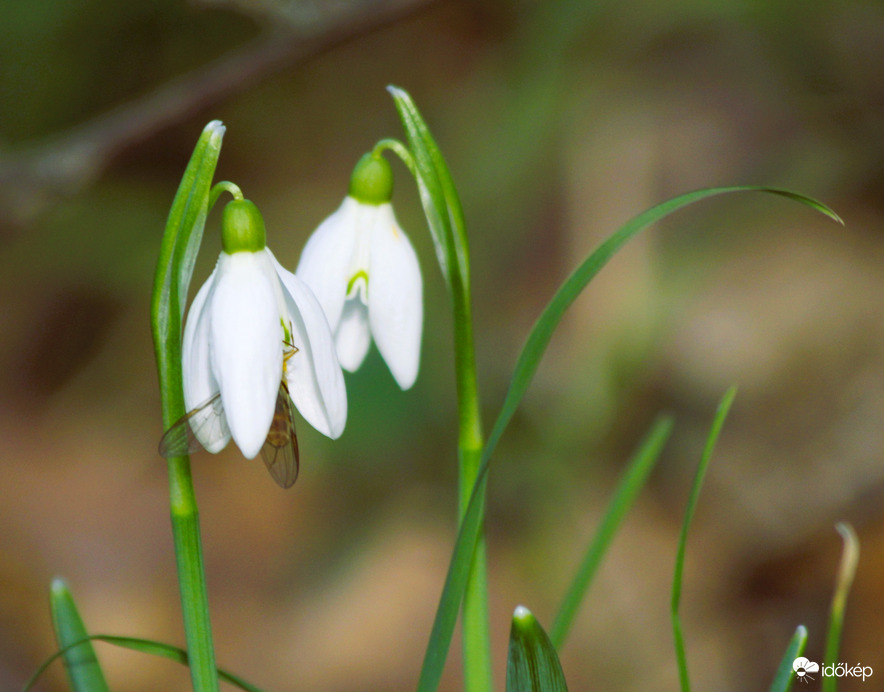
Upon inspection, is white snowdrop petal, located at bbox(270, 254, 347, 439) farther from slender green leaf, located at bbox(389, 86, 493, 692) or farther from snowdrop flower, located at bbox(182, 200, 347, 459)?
slender green leaf, located at bbox(389, 86, 493, 692)

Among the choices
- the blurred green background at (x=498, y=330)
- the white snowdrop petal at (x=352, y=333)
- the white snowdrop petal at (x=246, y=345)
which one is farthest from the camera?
the blurred green background at (x=498, y=330)

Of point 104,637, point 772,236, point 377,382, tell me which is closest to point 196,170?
point 104,637

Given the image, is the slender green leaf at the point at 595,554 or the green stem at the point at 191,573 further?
the slender green leaf at the point at 595,554

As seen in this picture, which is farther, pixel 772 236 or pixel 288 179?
pixel 288 179

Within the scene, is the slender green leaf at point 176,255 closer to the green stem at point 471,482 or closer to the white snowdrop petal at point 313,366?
the white snowdrop petal at point 313,366

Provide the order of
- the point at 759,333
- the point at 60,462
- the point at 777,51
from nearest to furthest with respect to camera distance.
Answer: the point at 759,333 → the point at 777,51 → the point at 60,462

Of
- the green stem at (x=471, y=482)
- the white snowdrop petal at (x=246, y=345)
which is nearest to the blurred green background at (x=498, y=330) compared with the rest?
the green stem at (x=471, y=482)

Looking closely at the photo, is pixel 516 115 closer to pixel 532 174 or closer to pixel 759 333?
pixel 532 174

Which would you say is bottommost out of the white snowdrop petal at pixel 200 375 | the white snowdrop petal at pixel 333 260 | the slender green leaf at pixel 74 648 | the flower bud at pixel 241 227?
the slender green leaf at pixel 74 648

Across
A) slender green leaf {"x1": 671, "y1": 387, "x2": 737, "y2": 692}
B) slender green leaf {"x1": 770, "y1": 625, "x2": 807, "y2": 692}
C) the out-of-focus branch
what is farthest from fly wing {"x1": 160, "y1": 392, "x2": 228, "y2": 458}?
the out-of-focus branch
